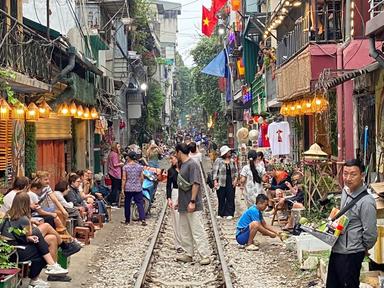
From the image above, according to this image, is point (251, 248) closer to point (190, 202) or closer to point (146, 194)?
point (190, 202)

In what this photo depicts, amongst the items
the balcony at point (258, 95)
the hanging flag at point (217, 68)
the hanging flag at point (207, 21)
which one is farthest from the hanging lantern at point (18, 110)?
the hanging flag at point (207, 21)

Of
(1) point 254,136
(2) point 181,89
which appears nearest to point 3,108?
(1) point 254,136

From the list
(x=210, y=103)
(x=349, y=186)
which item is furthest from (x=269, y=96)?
(x=210, y=103)

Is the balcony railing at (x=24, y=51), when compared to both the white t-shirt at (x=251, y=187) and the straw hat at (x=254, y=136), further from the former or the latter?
the straw hat at (x=254, y=136)

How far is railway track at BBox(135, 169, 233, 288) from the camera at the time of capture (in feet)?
34.9

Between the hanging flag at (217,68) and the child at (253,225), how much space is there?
96.2 feet

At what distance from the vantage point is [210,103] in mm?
54781

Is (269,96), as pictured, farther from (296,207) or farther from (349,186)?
(349,186)

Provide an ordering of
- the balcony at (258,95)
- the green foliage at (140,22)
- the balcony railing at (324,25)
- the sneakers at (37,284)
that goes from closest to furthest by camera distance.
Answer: the sneakers at (37,284) < the balcony railing at (324,25) < the balcony at (258,95) < the green foliage at (140,22)

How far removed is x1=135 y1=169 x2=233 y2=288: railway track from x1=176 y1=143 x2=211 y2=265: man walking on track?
0.37 meters

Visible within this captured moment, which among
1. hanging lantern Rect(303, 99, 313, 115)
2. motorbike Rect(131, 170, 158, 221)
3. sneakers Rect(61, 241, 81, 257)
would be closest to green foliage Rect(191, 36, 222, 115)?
motorbike Rect(131, 170, 158, 221)

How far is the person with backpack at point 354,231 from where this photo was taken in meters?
6.67

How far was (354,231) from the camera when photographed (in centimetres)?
675

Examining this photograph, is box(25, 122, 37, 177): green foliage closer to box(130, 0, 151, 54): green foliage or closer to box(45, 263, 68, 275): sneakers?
box(45, 263, 68, 275): sneakers
